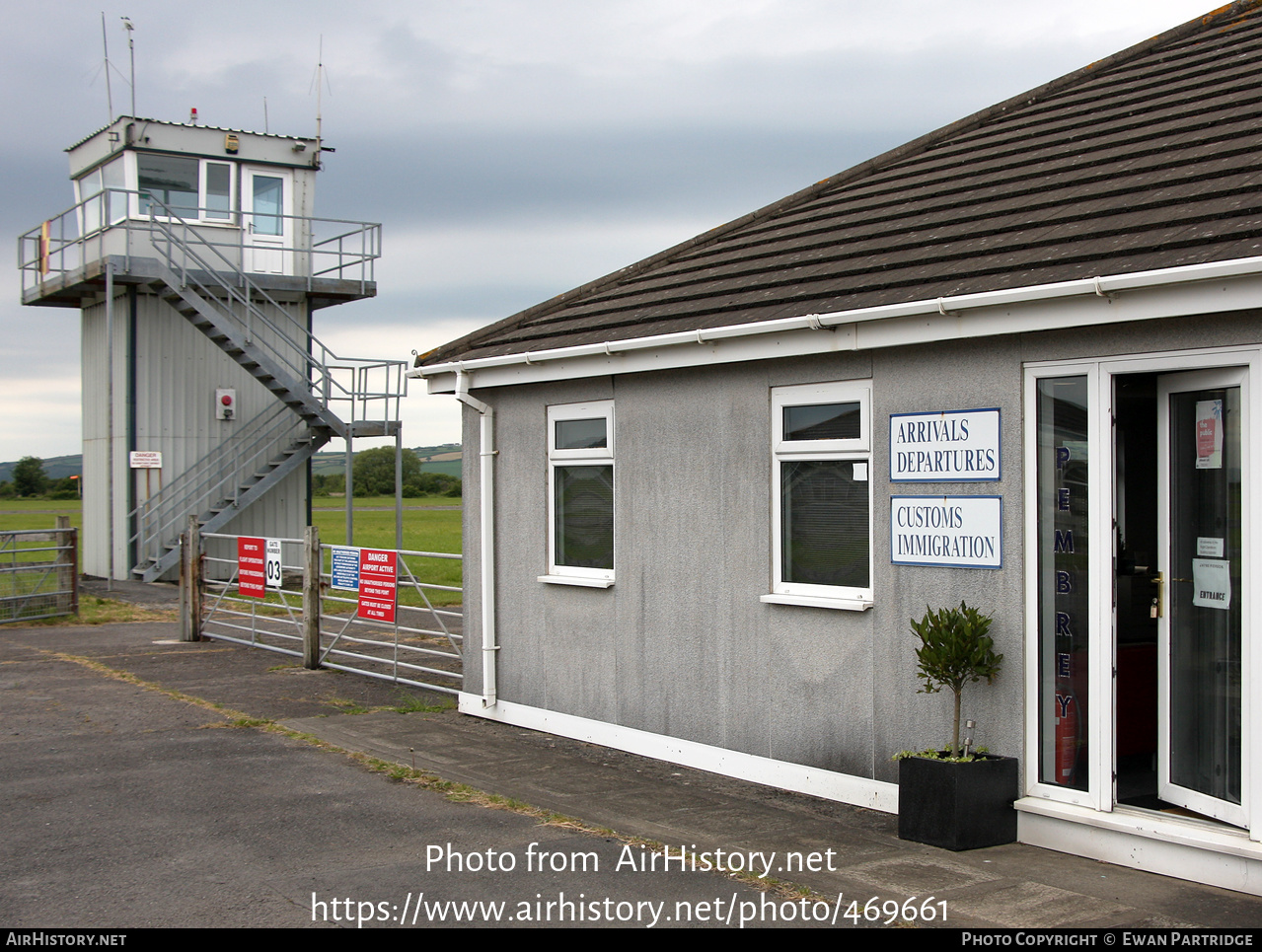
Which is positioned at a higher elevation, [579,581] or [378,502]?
[579,581]

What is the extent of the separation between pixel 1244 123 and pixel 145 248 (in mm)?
20418

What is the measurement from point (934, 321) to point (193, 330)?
19774mm

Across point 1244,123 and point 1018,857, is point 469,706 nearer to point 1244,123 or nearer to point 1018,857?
point 1018,857

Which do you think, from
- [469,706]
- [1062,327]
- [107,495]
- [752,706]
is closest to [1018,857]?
[752,706]

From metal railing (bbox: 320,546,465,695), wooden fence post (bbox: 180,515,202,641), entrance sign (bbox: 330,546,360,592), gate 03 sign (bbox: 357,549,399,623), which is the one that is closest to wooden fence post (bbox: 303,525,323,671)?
metal railing (bbox: 320,546,465,695)

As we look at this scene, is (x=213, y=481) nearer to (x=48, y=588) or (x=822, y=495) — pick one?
(x=48, y=588)

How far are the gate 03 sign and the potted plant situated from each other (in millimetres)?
6588

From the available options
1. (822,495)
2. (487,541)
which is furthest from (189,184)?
(822,495)

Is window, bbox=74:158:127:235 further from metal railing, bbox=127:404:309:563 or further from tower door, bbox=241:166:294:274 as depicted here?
metal railing, bbox=127:404:309:563

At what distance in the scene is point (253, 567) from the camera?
50.2ft

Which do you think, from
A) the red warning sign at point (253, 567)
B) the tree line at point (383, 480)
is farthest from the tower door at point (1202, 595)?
the tree line at point (383, 480)

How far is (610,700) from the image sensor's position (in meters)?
9.19

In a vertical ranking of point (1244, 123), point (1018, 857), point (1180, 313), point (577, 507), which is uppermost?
point (1244, 123)

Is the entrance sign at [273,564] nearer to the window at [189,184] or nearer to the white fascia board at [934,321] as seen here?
the white fascia board at [934,321]
